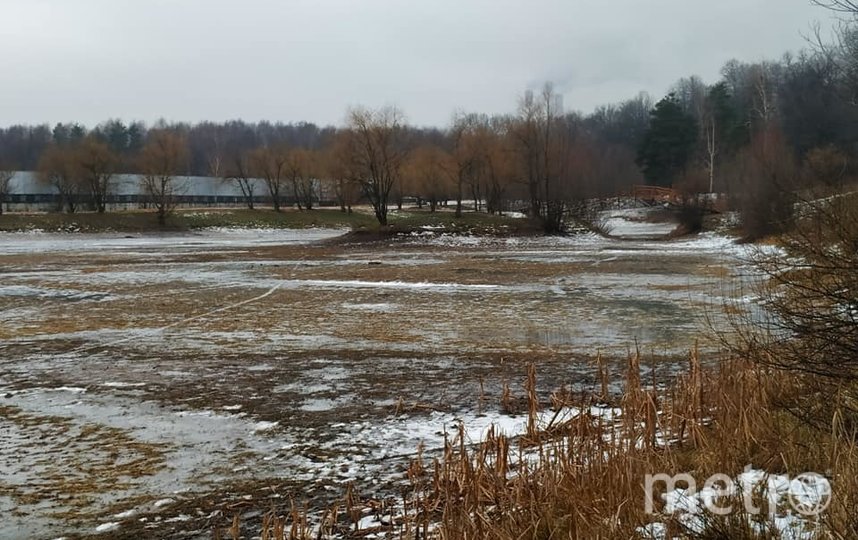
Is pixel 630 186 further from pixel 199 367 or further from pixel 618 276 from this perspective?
pixel 199 367

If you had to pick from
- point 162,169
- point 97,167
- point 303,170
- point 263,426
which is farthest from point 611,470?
point 303,170

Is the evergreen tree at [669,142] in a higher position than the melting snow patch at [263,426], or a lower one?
higher

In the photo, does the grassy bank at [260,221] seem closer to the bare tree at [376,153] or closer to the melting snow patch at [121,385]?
the bare tree at [376,153]

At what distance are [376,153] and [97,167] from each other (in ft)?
107

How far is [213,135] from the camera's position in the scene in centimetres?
17638

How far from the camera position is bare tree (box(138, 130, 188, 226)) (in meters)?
71.4

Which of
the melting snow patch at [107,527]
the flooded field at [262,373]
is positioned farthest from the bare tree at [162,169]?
the melting snow patch at [107,527]

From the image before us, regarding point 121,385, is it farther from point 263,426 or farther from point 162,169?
point 162,169

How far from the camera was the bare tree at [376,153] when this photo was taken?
5878cm

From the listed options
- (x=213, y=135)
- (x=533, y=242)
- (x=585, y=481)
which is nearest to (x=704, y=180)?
(x=533, y=242)

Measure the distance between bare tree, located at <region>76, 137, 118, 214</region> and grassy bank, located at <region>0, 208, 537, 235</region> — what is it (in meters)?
3.81

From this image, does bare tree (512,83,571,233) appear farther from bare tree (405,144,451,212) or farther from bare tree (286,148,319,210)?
bare tree (286,148,319,210)

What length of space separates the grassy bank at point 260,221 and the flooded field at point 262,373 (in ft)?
105

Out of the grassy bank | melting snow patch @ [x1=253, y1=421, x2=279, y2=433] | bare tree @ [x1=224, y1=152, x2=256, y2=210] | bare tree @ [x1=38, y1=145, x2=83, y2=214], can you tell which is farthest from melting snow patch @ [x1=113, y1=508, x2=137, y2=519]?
bare tree @ [x1=224, y1=152, x2=256, y2=210]
